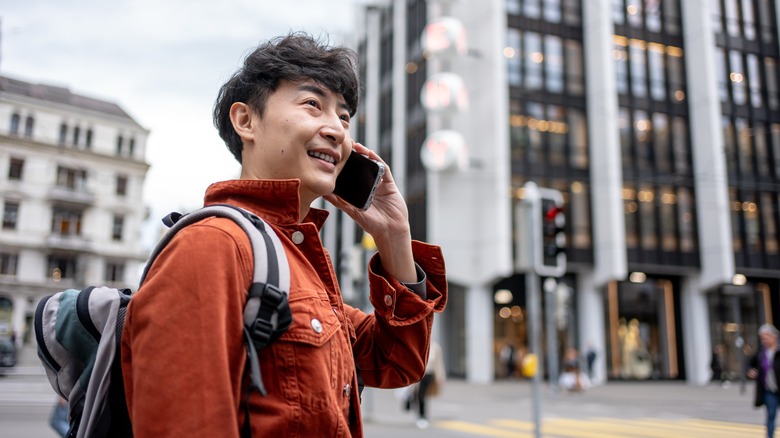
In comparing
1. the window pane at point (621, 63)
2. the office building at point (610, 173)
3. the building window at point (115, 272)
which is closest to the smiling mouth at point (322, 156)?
the building window at point (115, 272)

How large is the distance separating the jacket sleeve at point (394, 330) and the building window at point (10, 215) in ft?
26.6

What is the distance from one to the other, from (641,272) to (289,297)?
3094 cm

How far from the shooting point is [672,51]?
103 feet

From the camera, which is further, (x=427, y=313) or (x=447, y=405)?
(x=447, y=405)

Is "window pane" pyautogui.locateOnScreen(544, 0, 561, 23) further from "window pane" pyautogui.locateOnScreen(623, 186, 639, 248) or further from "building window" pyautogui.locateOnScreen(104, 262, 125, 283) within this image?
"building window" pyautogui.locateOnScreen(104, 262, 125, 283)

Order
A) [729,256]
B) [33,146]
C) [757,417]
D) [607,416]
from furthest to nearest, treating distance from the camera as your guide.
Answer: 1. [729,256]
2. [607,416]
3. [757,417]
4. [33,146]

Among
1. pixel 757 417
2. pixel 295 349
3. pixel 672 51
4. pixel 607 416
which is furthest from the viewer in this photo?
pixel 672 51

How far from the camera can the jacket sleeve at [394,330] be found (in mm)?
2057

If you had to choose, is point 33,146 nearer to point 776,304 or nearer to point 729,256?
point 729,256

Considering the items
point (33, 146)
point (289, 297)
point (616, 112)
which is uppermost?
point (616, 112)

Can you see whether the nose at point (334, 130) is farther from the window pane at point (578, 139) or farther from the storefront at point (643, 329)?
the storefront at point (643, 329)

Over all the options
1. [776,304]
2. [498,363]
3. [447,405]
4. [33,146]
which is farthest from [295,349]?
[776,304]

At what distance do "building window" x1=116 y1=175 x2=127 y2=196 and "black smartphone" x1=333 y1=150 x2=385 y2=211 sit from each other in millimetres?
9683

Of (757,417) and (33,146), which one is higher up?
(33,146)
